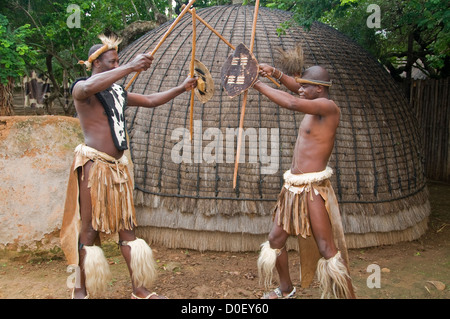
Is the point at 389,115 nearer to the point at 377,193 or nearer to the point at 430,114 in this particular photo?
the point at 377,193

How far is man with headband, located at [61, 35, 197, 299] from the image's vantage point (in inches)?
125

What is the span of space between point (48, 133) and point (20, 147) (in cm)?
32

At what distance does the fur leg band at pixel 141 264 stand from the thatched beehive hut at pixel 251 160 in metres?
1.46

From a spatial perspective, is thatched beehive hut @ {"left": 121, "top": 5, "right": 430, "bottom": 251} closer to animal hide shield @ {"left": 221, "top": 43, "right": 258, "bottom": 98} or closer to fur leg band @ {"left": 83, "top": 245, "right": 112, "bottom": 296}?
A: animal hide shield @ {"left": 221, "top": 43, "right": 258, "bottom": 98}

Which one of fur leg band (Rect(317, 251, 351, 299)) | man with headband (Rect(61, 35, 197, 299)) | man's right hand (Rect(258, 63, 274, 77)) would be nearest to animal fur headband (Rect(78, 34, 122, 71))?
man with headband (Rect(61, 35, 197, 299))

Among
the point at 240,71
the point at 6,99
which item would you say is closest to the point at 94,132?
the point at 240,71

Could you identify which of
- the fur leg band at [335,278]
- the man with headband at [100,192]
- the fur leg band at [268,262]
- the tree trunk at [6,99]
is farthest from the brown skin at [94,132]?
the tree trunk at [6,99]

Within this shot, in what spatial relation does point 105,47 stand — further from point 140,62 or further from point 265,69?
point 265,69

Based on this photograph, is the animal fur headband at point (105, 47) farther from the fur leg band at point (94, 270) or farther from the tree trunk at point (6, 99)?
the tree trunk at point (6, 99)

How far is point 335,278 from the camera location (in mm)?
3064

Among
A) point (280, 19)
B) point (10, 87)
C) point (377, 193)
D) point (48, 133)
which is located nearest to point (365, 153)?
point (377, 193)

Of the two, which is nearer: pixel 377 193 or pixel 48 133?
pixel 48 133

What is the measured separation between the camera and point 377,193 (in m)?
4.95

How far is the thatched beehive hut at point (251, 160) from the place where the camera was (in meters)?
4.77
